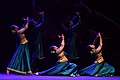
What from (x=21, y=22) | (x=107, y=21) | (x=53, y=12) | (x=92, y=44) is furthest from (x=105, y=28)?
(x=21, y=22)

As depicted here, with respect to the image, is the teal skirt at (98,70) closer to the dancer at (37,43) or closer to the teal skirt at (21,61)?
the dancer at (37,43)

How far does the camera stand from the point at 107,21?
8.58m

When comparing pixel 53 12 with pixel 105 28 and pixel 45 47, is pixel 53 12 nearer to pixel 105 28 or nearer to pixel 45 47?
pixel 45 47

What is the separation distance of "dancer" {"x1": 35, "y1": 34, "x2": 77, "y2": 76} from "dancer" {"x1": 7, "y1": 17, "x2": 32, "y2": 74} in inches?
14.9

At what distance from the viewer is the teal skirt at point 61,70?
741 cm

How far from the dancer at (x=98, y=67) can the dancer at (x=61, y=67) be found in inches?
13.5

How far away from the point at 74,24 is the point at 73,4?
0.64m

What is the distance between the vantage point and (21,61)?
24.2 feet

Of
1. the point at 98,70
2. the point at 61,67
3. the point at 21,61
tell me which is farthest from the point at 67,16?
the point at 21,61

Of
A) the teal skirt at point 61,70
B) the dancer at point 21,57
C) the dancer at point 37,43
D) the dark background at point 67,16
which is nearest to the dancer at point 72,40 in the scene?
the dark background at point 67,16

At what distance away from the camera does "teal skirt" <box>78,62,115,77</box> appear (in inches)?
299

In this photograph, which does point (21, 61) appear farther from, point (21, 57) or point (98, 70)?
point (98, 70)

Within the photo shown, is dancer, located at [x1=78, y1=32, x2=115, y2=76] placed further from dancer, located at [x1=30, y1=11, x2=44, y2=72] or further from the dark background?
dancer, located at [x1=30, y1=11, x2=44, y2=72]

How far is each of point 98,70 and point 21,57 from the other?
199 centimetres
